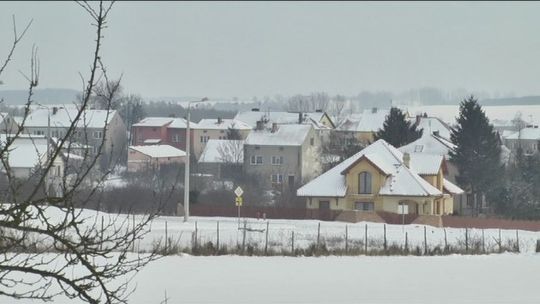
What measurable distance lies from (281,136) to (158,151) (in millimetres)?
16511

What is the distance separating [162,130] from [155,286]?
91.0 m

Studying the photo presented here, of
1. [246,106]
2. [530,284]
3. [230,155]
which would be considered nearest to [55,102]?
[530,284]

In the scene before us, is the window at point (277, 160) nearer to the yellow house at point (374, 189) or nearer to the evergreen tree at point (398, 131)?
the evergreen tree at point (398, 131)

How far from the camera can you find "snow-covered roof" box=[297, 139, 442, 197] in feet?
187

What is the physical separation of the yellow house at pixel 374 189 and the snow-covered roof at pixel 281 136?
97.6ft

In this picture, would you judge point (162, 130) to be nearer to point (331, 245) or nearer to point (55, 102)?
point (331, 245)

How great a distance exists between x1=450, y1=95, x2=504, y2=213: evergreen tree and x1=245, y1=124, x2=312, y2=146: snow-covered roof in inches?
847

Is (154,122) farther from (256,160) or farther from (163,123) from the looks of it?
(256,160)

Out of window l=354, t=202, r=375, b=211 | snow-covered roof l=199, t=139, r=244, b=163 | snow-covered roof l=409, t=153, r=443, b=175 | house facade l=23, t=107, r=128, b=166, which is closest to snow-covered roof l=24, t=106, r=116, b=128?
house facade l=23, t=107, r=128, b=166

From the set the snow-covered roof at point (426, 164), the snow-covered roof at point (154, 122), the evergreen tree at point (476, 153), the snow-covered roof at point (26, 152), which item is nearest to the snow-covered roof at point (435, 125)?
the evergreen tree at point (476, 153)

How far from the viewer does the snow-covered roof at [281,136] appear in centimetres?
8950

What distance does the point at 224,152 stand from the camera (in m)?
93.6

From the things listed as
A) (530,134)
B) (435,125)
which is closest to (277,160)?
(435,125)

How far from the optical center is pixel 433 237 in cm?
4316
